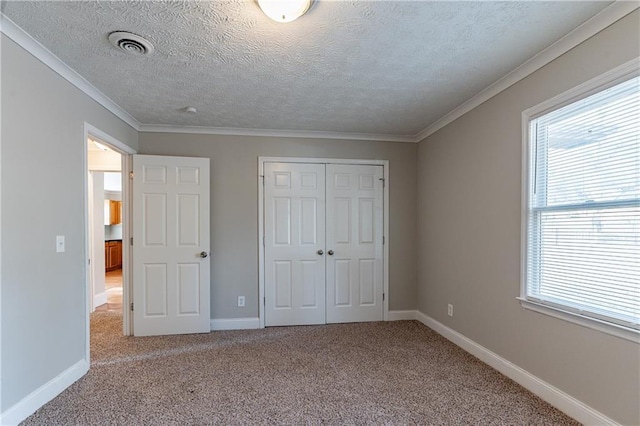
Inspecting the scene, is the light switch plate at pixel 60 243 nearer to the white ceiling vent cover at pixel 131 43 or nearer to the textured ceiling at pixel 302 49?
the textured ceiling at pixel 302 49

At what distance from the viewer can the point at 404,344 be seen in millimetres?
3305

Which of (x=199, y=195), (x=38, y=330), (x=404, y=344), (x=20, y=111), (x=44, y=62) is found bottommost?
(x=404, y=344)

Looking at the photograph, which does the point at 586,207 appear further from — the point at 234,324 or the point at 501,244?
the point at 234,324

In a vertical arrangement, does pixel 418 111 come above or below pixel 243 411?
above

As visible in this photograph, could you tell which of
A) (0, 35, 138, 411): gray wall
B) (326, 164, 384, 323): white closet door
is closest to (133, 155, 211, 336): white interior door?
(0, 35, 138, 411): gray wall

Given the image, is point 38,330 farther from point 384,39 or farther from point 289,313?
point 384,39

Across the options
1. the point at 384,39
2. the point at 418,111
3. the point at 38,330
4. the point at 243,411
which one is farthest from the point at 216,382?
the point at 418,111

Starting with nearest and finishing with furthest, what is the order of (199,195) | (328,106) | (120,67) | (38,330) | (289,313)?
(38,330)
(120,67)
(328,106)
(199,195)
(289,313)

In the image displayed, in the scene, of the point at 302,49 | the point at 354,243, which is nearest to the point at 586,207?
the point at 302,49

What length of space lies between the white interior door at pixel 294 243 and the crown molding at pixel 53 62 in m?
1.67

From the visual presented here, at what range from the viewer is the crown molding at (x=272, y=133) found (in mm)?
3747

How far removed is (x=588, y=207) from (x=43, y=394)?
3661 mm

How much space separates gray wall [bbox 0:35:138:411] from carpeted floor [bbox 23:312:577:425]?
1.23ft

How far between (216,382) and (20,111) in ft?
7.35
